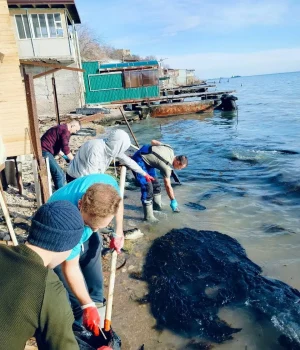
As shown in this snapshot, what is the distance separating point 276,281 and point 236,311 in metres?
0.87

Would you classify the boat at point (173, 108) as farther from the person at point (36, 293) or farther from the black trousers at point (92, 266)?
the person at point (36, 293)

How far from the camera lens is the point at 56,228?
1.53 m

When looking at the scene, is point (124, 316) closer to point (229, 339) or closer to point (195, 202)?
point (229, 339)

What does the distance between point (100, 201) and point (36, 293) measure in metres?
0.93

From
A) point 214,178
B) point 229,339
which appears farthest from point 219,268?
point 214,178

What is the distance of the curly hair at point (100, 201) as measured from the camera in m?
2.14

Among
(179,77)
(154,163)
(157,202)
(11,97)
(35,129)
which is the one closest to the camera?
(35,129)

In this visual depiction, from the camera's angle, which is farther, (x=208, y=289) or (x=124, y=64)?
(x=124, y=64)

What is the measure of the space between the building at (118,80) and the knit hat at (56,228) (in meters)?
24.9

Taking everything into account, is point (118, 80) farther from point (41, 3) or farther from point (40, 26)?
point (41, 3)

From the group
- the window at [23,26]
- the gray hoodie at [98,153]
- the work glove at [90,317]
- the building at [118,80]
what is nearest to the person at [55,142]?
the gray hoodie at [98,153]

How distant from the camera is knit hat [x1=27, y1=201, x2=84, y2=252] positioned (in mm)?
1501

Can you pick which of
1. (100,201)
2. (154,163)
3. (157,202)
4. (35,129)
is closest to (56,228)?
(100,201)

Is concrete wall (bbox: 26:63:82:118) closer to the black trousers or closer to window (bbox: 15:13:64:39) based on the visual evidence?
window (bbox: 15:13:64:39)
